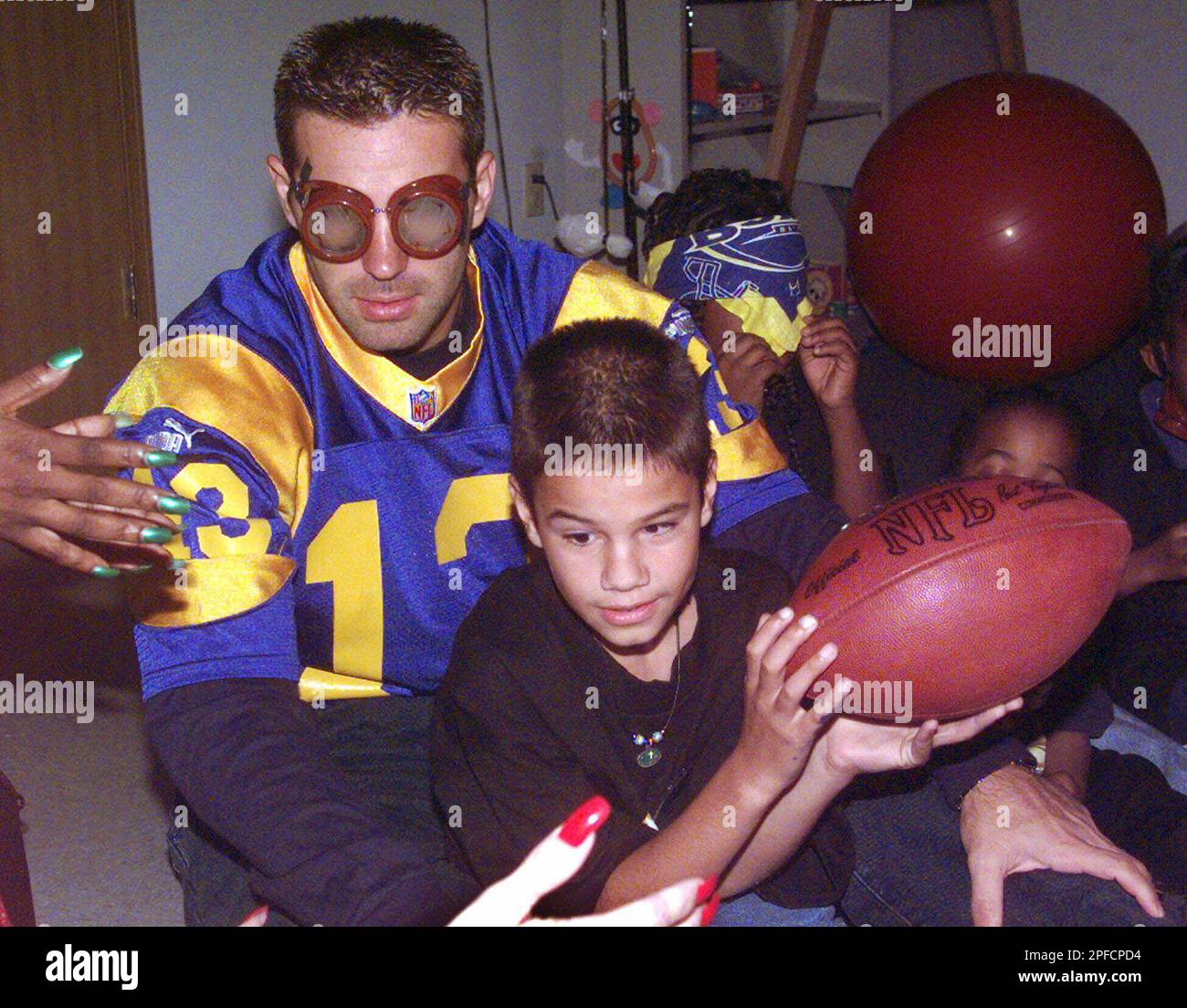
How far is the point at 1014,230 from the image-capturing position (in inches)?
106

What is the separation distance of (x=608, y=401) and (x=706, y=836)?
494mm

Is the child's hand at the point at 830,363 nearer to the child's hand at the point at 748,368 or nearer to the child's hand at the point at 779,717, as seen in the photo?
the child's hand at the point at 748,368

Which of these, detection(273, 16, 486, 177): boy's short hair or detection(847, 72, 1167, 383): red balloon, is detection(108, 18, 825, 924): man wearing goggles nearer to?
detection(273, 16, 486, 177): boy's short hair

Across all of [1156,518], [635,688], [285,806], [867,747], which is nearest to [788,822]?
[867,747]

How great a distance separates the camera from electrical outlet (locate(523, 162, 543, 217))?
14.0ft

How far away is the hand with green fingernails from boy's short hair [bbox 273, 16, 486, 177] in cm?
53

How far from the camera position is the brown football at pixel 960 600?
1.39m

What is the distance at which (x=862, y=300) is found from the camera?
2992 mm

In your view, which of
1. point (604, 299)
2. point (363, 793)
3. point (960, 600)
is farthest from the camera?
point (604, 299)

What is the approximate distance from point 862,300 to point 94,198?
1898mm

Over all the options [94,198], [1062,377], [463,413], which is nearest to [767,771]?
[463,413]

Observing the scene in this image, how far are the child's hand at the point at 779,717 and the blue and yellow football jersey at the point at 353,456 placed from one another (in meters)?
0.53

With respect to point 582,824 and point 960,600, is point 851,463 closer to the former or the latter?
point 960,600

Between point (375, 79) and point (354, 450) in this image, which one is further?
point (354, 450)
